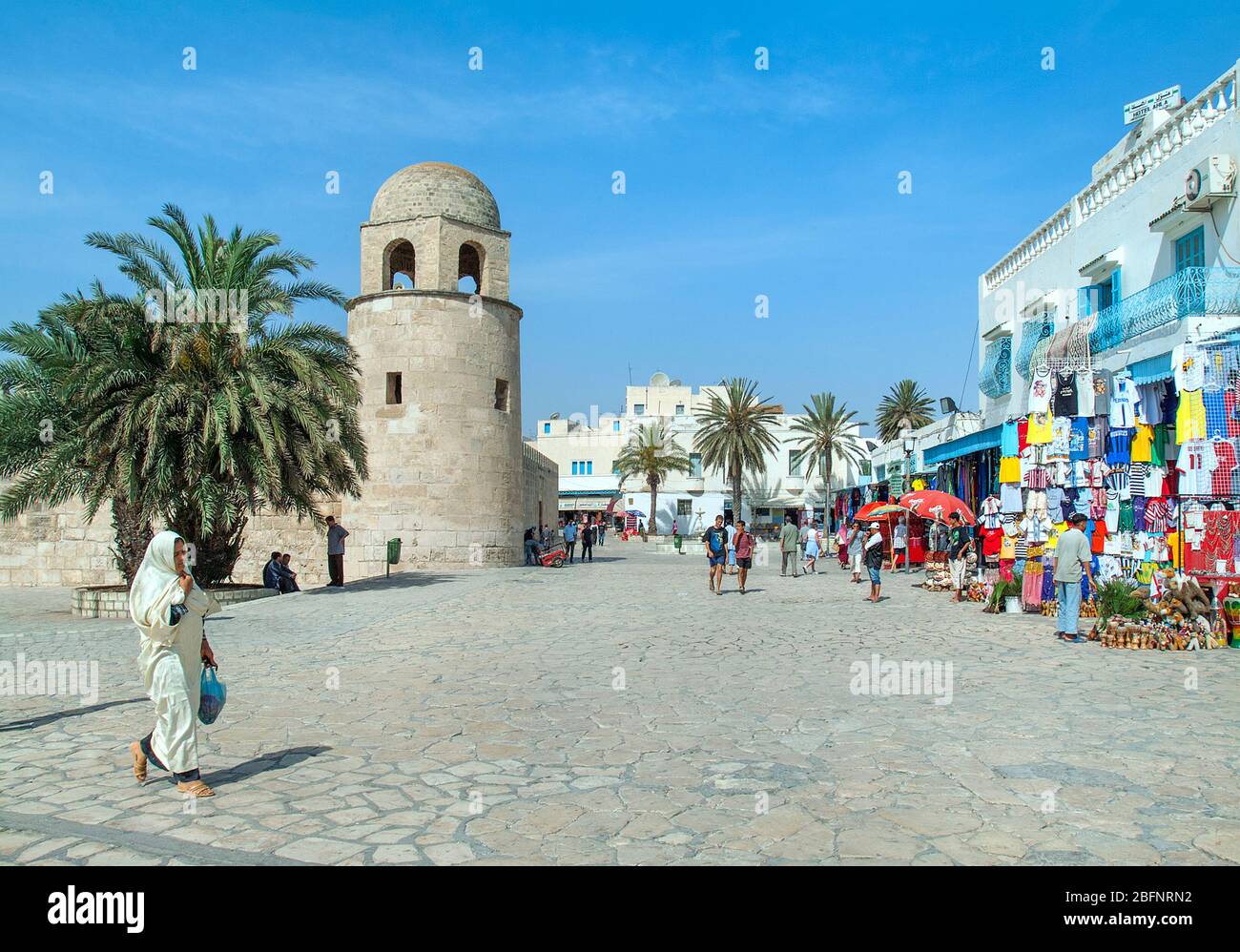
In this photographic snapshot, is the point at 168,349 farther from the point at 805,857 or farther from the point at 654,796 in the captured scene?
the point at 805,857

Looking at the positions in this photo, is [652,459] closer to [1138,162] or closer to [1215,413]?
[1138,162]

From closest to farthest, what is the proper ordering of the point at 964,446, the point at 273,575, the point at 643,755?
1. the point at 643,755
2. the point at 273,575
3. the point at 964,446

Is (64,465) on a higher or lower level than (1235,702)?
higher

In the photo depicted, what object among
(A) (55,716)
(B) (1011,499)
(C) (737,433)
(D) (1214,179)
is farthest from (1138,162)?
(C) (737,433)

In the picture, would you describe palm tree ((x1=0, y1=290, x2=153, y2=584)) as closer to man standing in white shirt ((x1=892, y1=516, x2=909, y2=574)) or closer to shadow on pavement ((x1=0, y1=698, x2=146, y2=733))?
shadow on pavement ((x1=0, y1=698, x2=146, y2=733))

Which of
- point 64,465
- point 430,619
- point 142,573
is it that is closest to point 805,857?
point 142,573

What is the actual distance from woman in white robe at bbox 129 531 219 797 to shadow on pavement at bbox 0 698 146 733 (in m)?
2.21

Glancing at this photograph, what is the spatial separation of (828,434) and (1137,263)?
41598 mm

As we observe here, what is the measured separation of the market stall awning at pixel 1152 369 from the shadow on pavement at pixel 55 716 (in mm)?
12371

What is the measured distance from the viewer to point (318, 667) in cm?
930

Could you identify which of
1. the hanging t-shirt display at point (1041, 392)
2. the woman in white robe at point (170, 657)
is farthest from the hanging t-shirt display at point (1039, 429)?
the woman in white robe at point (170, 657)

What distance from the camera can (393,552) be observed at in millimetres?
22734

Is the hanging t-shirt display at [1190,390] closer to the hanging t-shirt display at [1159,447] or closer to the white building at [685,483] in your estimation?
the hanging t-shirt display at [1159,447]

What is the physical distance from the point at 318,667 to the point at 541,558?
18.0 meters
